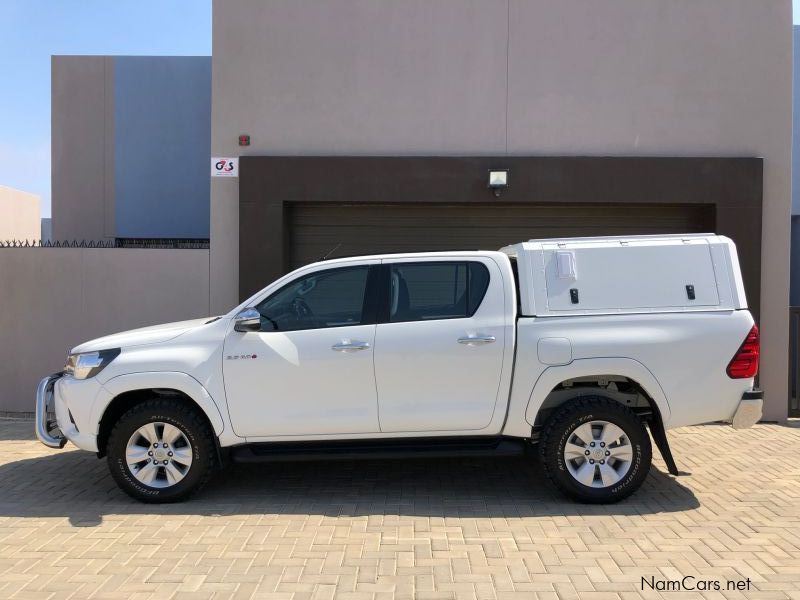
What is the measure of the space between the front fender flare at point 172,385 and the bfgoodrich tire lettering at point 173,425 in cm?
13

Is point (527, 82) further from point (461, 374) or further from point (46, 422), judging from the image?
point (46, 422)

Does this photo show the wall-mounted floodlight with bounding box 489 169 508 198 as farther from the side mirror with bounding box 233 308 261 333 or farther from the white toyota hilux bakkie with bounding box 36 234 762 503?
the side mirror with bounding box 233 308 261 333

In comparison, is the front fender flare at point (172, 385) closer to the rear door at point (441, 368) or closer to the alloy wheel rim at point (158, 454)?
the alloy wheel rim at point (158, 454)

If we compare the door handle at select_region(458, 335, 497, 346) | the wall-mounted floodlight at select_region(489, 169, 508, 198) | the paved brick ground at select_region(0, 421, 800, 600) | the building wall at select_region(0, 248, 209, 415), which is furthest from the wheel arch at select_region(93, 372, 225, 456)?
the wall-mounted floodlight at select_region(489, 169, 508, 198)

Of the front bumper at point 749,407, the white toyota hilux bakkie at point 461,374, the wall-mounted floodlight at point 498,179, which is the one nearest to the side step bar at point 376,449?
the white toyota hilux bakkie at point 461,374

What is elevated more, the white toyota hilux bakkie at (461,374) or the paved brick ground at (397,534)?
the white toyota hilux bakkie at (461,374)

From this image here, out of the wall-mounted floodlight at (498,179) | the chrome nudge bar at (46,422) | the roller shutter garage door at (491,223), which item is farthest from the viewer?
the roller shutter garage door at (491,223)

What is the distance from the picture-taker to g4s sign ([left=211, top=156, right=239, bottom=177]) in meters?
8.83

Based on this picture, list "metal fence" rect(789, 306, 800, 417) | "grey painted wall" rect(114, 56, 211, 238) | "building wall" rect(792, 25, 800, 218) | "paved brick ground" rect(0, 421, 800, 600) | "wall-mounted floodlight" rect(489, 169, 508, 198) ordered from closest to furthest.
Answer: "paved brick ground" rect(0, 421, 800, 600), "wall-mounted floodlight" rect(489, 169, 508, 198), "metal fence" rect(789, 306, 800, 417), "grey painted wall" rect(114, 56, 211, 238), "building wall" rect(792, 25, 800, 218)

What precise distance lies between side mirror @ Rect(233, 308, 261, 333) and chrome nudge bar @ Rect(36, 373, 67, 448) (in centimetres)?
172

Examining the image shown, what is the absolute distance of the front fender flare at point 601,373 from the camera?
5633 mm

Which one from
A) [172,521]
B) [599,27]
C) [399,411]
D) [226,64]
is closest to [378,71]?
[226,64]

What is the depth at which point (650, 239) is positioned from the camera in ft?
19.4

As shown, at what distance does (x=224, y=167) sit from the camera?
884 centimetres
